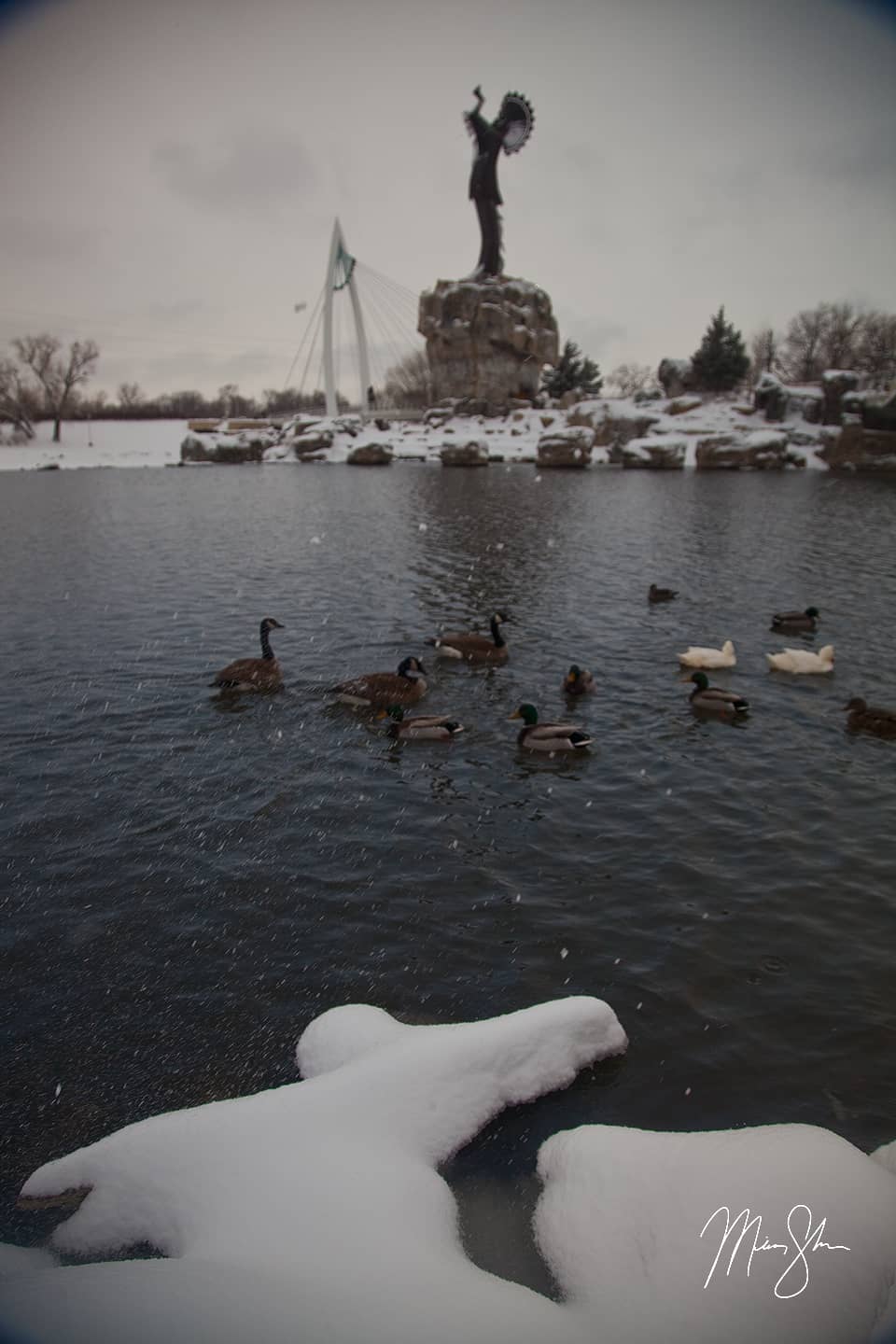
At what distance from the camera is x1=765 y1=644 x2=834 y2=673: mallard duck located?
49.1ft

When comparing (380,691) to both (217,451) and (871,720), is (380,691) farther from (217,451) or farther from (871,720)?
(217,451)

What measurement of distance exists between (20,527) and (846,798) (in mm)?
34827

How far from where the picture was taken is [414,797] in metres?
10.4

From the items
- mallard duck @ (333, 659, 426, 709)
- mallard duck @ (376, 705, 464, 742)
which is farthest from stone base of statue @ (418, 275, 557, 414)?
mallard duck @ (376, 705, 464, 742)

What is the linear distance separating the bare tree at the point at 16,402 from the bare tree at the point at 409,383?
63.2 m

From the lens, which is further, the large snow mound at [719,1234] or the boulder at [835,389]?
the boulder at [835,389]

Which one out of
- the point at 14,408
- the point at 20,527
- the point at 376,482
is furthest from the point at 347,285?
the point at 20,527

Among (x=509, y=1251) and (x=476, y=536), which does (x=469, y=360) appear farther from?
(x=509, y=1251)

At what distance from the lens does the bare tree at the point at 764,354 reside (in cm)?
10606

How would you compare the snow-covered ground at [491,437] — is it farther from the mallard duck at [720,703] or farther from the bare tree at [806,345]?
the mallard duck at [720,703]

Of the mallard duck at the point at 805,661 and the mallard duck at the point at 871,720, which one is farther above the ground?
the mallard duck at the point at 805,661

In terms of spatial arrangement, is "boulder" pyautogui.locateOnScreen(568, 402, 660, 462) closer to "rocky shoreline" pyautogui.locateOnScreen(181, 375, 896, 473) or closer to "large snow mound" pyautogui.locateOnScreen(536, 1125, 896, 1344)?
"rocky shoreline" pyautogui.locateOnScreen(181, 375, 896, 473)

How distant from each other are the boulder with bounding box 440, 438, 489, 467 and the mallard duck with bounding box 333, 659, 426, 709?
5700 cm

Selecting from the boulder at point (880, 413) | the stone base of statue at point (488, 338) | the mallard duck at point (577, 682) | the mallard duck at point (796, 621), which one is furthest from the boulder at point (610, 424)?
the mallard duck at point (577, 682)
